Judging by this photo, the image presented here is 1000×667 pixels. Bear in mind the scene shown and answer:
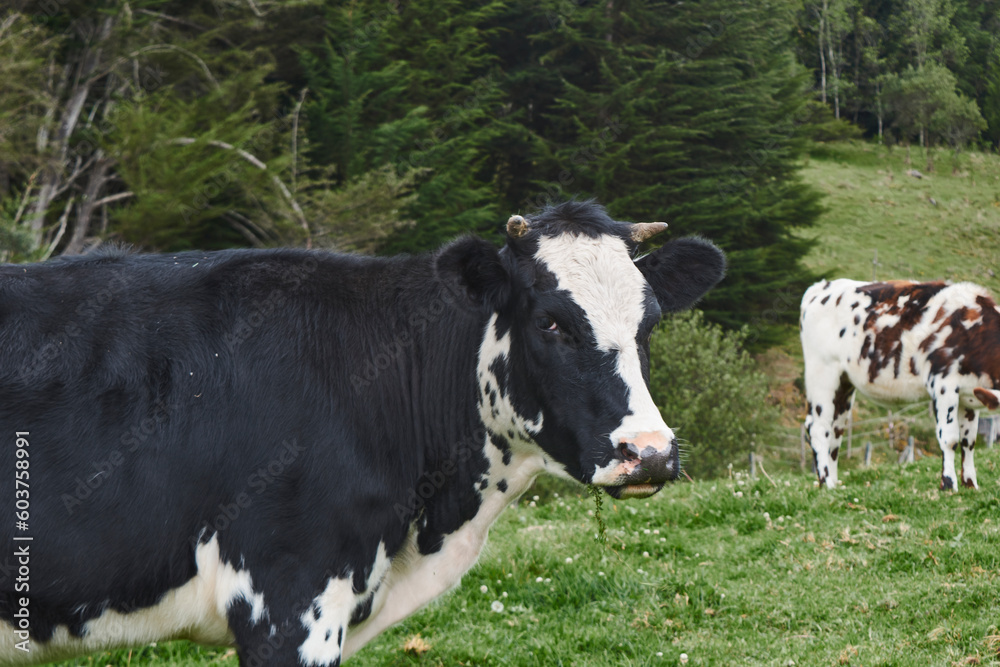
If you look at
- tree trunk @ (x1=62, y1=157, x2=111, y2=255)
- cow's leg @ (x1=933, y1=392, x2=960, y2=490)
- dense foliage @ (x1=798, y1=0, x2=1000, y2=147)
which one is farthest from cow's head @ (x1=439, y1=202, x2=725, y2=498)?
dense foliage @ (x1=798, y1=0, x2=1000, y2=147)

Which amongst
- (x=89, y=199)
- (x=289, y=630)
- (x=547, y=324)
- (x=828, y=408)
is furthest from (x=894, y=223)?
(x=289, y=630)

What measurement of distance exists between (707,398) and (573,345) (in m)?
22.6

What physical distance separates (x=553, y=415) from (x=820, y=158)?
186ft

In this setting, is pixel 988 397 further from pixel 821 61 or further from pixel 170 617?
pixel 821 61

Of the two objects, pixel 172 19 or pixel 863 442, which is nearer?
pixel 172 19

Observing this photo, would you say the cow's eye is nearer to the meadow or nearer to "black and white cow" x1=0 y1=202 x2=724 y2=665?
"black and white cow" x1=0 y1=202 x2=724 y2=665

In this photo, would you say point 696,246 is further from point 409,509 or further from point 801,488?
point 801,488

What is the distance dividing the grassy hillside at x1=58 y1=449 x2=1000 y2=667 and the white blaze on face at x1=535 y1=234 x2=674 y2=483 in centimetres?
238

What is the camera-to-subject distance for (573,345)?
11.2 ft

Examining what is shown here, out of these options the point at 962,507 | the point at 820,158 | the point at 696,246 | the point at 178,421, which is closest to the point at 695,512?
the point at 962,507

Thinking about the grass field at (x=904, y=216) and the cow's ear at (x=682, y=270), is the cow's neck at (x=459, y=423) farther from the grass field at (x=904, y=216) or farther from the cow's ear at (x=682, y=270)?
the grass field at (x=904, y=216)

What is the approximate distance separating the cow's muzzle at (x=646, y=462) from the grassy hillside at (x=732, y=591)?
89.6 inches

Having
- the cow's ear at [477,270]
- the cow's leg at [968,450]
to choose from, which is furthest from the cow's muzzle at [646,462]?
the cow's leg at [968,450]

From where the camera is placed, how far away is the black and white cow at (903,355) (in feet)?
31.0
